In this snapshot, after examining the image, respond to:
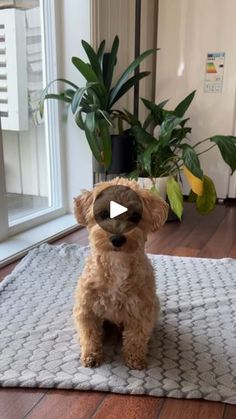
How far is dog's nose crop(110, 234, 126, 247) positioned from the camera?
3.71 feet

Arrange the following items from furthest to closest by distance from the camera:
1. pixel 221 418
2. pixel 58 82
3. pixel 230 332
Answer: pixel 58 82 → pixel 230 332 → pixel 221 418

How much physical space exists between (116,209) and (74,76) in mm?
1945

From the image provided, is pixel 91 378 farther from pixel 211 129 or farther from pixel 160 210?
pixel 211 129

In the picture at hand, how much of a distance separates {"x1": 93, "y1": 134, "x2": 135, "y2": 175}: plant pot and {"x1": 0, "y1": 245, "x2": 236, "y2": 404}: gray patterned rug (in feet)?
2.81

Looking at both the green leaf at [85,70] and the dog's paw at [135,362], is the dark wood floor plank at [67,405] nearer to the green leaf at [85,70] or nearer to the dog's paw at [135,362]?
the dog's paw at [135,362]

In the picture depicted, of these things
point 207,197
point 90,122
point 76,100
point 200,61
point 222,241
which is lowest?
point 222,241

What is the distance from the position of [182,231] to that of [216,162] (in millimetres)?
1005

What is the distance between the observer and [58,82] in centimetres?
280

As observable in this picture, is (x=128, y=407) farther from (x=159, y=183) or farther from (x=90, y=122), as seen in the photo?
(x=159, y=183)

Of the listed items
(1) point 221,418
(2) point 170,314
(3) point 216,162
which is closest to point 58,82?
(3) point 216,162

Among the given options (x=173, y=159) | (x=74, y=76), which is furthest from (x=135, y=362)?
(x=74, y=76)

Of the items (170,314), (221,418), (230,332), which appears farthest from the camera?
(170,314)

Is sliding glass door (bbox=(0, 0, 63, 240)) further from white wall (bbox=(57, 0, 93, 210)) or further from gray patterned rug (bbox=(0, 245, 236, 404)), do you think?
gray patterned rug (bbox=(0, 245, 236, 404))

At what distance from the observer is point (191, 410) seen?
44.8 inches
